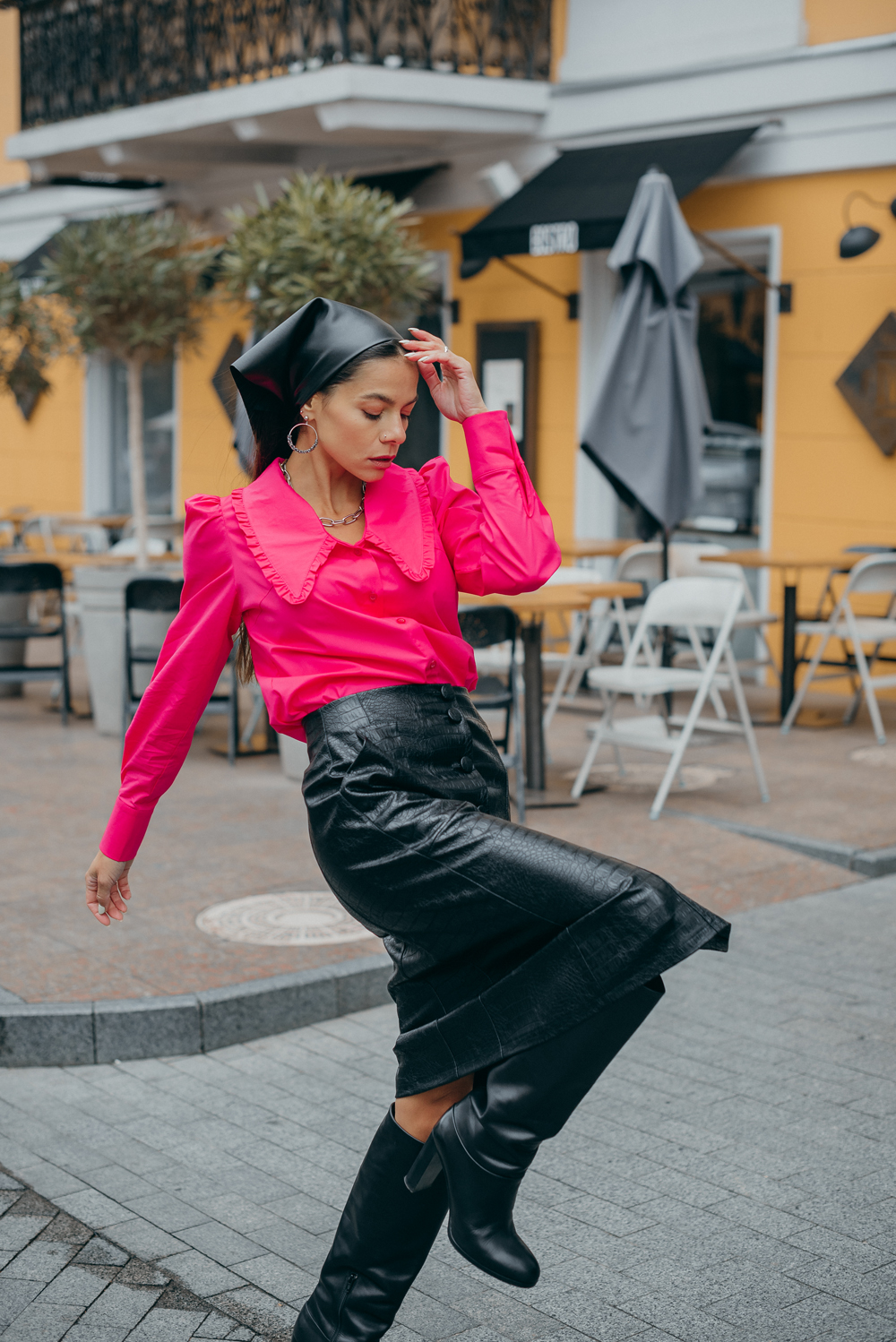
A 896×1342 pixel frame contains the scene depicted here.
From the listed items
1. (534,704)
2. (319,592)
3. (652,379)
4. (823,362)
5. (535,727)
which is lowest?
(535,727)

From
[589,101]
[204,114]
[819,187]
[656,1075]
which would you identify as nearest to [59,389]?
[204,114]

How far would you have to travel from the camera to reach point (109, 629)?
30.7 feet

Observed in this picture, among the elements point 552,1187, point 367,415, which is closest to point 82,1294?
point 552,1187

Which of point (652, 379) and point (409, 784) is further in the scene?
point (652, 379)

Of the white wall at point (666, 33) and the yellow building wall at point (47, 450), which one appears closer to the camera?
the white wall at point (666, 33)

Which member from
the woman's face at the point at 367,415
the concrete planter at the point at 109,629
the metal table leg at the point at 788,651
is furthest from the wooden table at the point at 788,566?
the woman's face at the point at 367,415

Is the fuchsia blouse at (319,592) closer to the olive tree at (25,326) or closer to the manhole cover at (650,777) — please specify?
the manhole cover at (650,777)

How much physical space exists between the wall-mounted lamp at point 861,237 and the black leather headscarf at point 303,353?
29.7 feet

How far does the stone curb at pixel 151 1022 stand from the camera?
4.47m

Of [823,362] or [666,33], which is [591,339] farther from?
[666,33]

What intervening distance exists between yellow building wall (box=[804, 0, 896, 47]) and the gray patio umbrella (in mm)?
2736

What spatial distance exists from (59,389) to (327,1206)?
1668cm

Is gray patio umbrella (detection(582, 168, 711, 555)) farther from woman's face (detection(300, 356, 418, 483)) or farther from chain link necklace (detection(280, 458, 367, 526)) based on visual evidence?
woman's face (detection(300, 356, 418, 483))

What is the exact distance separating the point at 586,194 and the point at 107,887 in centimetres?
992
